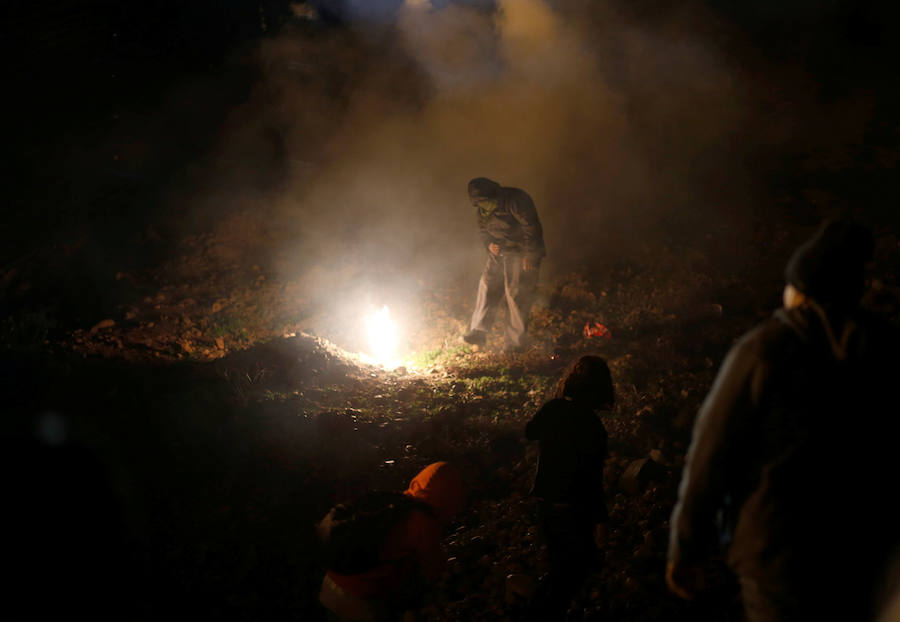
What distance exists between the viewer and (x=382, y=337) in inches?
356

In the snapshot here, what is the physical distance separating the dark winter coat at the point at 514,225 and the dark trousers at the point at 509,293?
17cm

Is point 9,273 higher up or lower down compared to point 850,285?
lower down

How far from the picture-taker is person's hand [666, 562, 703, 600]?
1.99 meters

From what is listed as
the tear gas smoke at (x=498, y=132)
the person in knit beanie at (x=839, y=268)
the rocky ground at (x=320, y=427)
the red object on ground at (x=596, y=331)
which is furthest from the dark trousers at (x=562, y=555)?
the tear gas smoke at (x=498, y=132)

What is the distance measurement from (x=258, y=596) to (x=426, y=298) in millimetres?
6720

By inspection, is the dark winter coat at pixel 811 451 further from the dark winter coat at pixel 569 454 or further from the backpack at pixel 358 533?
the backpack at pixel 358 533

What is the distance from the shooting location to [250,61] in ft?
50.5

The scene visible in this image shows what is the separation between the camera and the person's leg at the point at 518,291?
24.2 feet

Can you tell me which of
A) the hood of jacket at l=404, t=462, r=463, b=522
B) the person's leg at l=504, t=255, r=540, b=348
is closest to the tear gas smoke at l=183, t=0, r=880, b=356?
the person's leg at l=504, t=255, r=540, b=348

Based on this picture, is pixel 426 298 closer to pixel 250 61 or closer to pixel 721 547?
pixel 721 547

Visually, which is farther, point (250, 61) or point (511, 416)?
point (250, 61)

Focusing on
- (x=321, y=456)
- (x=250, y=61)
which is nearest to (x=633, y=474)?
(x=321, y=456)

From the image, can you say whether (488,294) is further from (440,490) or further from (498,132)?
(498,132)

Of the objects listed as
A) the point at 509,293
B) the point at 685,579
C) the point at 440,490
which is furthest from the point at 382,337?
the point at 685,579
